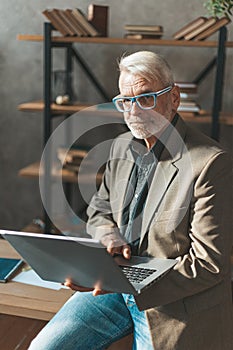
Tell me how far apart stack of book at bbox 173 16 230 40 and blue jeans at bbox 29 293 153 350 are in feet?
5.51

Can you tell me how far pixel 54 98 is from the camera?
11.8ft

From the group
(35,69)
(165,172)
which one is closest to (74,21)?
(35,69)

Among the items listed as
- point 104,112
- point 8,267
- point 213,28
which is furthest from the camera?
point 104,112

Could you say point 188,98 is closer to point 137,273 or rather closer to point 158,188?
point 158,188

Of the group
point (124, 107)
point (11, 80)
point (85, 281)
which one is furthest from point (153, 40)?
point (85, 281)

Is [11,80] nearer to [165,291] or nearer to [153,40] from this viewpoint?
[153,40]

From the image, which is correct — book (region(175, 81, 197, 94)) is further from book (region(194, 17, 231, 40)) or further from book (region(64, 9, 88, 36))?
book (region(64, 9, 88, 36))

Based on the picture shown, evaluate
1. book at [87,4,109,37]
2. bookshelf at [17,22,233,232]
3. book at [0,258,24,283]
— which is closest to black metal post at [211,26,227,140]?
bookshelf at [17,22,233,232]

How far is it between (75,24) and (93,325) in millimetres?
1919

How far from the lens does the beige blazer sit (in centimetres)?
176

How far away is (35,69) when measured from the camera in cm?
387

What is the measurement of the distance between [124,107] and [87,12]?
1.91 meters

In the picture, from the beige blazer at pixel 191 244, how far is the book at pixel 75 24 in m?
1.59

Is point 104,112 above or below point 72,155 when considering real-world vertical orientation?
above
